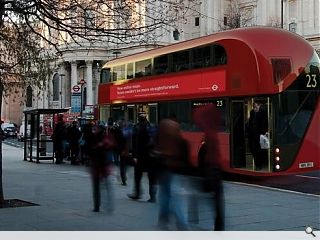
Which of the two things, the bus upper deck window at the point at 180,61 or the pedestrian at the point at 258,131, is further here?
the bus upper deck window at the point at 180,61

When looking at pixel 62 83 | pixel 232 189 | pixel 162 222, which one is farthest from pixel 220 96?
pixel 62 83

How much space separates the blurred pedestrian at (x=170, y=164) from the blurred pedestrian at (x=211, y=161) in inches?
11.3

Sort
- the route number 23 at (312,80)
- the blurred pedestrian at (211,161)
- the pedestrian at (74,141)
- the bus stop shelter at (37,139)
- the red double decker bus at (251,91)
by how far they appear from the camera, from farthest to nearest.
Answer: the bus stop shelter at (37,139), the pedestrian at (74,141), the route number 23 at (312,80), the red double decker bus at (251,91), the blurred pedestrian at (211,161)

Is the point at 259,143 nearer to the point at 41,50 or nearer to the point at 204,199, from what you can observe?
the point at 41,50

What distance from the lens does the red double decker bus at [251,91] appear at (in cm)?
1336

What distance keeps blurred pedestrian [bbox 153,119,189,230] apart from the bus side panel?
6.20 metres

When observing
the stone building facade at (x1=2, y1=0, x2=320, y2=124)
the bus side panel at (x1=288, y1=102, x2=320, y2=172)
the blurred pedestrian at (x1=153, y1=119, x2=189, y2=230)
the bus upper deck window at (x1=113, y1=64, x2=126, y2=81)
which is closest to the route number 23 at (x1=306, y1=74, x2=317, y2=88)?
the bus side panel at (x1=288, y1=102, x2=320, y2=172)

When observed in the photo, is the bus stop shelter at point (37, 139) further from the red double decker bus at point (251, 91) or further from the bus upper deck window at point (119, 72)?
the red double decker bus at point (251, 91)

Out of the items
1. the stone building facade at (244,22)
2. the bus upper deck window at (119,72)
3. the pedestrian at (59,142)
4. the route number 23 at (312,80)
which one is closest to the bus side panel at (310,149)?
the route number 23 at (312,80)

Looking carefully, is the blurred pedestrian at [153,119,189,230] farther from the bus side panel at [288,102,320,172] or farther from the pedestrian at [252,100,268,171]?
the bus side panel at [288,102,320,172]

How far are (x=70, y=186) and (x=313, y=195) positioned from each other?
18.5 ft

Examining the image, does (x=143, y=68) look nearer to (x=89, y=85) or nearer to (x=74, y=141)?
(x=74, y=141)

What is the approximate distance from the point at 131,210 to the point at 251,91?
→ 4.98 m

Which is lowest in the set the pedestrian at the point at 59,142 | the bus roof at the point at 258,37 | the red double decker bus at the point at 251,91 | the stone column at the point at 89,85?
the pedestrian at the point at 59,142
